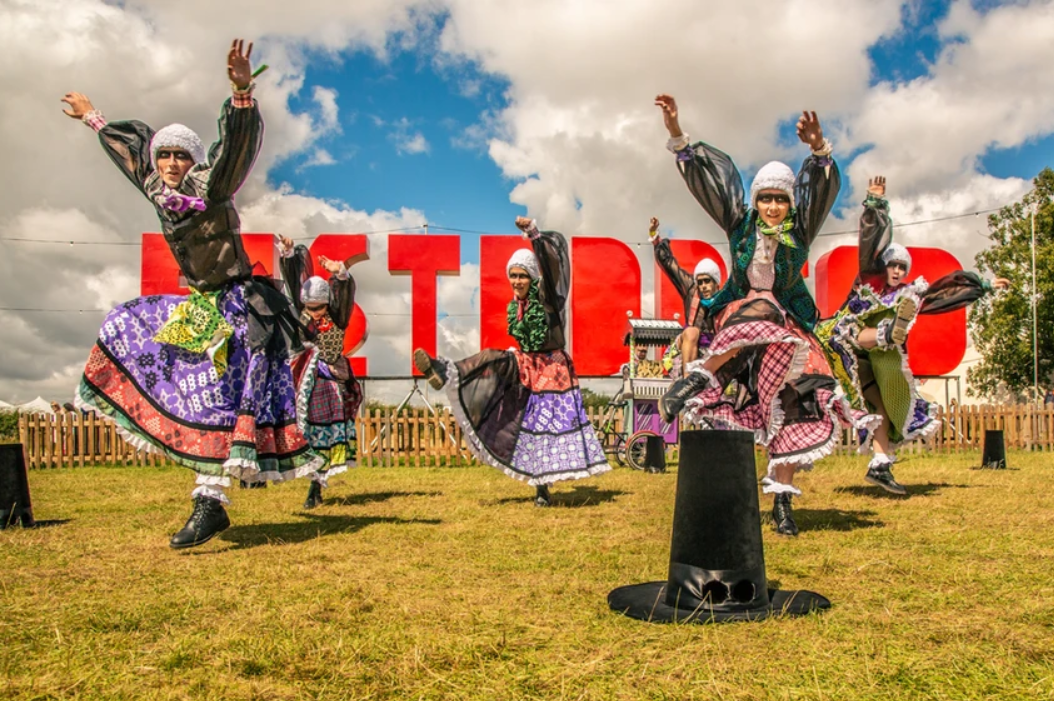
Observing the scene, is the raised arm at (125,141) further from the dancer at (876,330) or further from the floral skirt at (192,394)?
the dancer at (876,330)

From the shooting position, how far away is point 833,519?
5.35 metres

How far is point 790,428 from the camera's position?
4688mm

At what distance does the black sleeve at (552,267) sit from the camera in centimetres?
659

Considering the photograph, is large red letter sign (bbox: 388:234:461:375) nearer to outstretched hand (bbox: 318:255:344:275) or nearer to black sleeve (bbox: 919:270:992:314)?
outstretched hand (bbox: 318:255:344:275)

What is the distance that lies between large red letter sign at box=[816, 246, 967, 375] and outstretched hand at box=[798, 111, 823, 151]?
42.9 feet

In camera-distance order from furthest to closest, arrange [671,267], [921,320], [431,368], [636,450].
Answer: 1. [921,320]
2. [636,450]
3. [671,267]
4. [431,368]

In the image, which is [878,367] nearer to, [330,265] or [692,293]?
[692,293]

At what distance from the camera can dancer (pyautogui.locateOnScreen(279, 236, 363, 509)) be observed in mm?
6961

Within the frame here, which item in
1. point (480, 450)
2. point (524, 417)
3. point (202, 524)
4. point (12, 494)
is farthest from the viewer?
point (524, 417)

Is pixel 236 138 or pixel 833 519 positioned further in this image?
pixel 833 519

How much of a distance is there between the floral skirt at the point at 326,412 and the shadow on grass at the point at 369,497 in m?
0.30

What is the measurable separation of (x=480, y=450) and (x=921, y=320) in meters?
14.3

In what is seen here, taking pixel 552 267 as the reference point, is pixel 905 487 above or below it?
below

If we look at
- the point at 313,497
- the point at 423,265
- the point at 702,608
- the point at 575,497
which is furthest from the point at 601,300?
the point at 702,608
